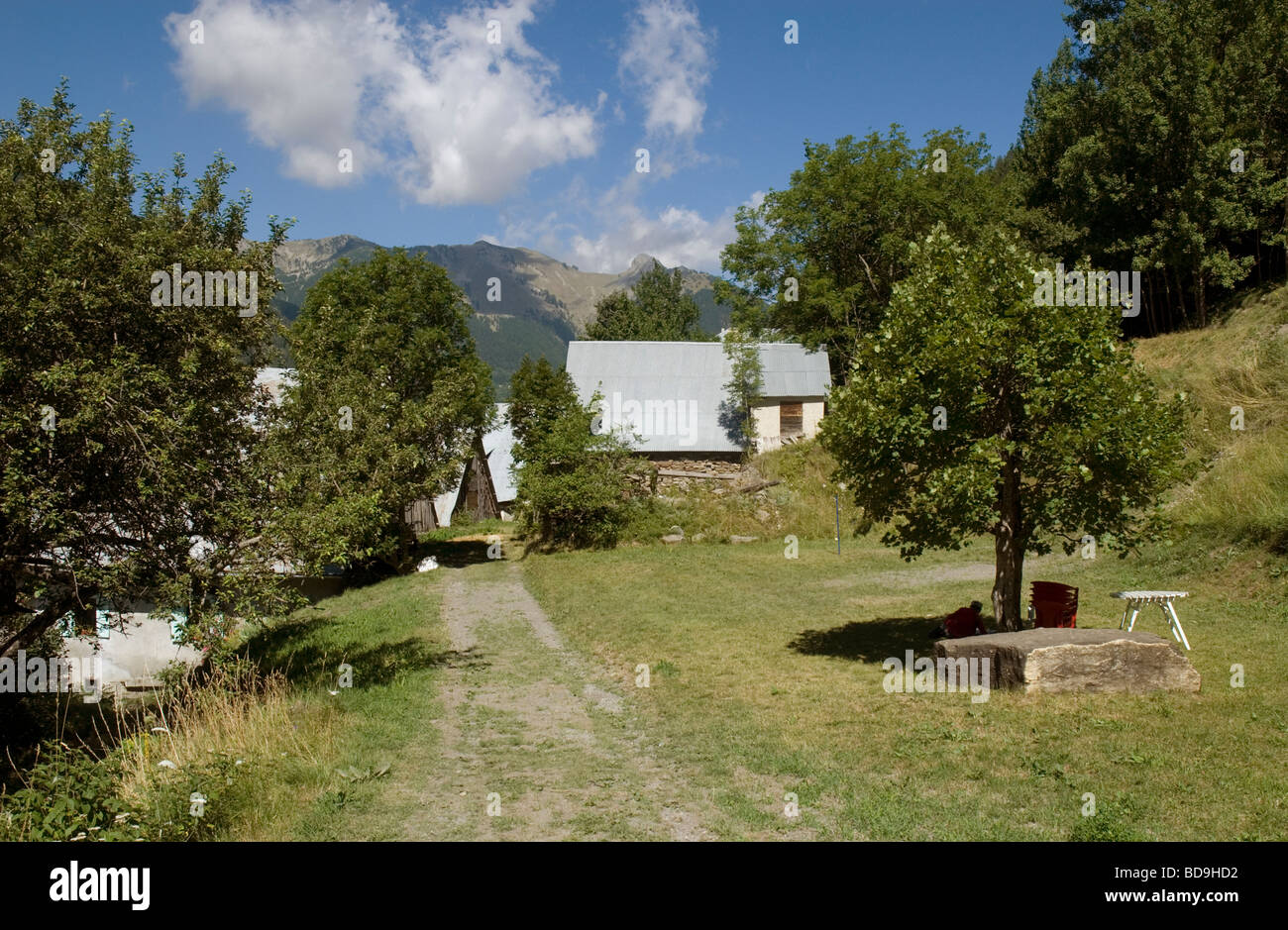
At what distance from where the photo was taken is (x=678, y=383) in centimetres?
4228

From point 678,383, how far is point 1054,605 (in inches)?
1163

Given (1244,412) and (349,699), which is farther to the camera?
(1244,412)

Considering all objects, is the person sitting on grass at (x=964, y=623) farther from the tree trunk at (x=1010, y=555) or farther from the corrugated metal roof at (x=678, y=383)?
the corrugated metal roof at (x=678, y=383)

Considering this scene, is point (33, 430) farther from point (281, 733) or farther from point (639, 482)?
point (639, 482)

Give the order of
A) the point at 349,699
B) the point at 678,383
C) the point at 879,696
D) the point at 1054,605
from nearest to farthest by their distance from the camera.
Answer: the point at 879,696 < the point at 349,699 < the point at 1054,605 < the point at 678,383

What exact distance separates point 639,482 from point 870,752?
1087 inches

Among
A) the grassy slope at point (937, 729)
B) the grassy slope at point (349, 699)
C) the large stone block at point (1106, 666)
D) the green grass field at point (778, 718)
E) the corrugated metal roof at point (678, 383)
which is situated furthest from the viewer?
the corrugated metal roof at point (678, 383)

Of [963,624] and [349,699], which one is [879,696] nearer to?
[963,624]

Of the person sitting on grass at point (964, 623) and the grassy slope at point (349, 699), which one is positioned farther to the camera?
the person sitting on grass at point (964, 623)

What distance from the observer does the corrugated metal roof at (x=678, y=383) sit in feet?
132

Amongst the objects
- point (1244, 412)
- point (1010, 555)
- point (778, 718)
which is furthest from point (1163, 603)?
point (1244, 412)

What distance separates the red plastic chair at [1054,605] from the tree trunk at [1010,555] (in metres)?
0.59

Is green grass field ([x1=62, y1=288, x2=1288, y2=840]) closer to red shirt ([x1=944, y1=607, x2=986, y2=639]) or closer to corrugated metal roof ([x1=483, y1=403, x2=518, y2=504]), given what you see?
red shirt ([x1=944, y1=607, x2=986, y2=639])

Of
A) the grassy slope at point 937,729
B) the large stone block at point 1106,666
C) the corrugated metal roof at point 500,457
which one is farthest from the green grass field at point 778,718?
the corrugated metal roof at point 500,457
